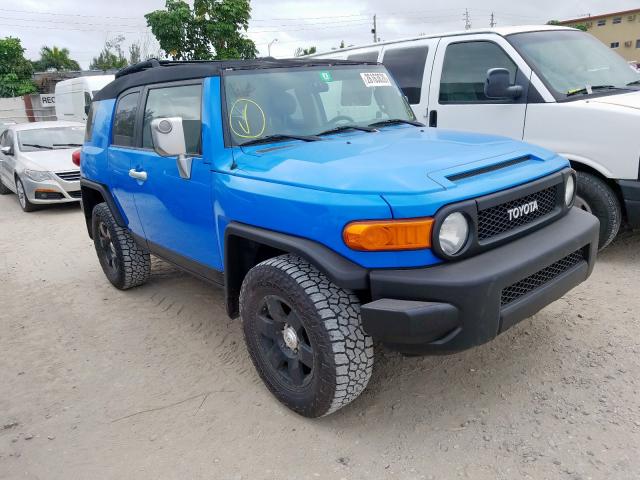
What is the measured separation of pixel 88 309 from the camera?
15.3 feet

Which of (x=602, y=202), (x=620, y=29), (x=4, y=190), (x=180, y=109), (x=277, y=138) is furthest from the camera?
(x=620, y=29)

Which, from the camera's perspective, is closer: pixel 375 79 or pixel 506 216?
pixel 506 216

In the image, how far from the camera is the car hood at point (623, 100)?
4277 millimetres

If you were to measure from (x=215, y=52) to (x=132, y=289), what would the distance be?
15.2 meters

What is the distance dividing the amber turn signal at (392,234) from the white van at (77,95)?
13.5 m

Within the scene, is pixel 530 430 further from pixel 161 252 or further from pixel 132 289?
pixel 132 289

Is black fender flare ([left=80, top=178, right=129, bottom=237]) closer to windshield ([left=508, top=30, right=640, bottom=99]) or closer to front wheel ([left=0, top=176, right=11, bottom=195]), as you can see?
windshield ([left=508, top=30, right=640, bottom=99])

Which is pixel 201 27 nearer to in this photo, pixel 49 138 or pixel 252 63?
pixel 49 138

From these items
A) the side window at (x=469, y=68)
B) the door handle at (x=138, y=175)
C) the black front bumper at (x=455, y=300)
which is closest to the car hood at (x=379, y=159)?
the black front bumper at (x=455, y=300)

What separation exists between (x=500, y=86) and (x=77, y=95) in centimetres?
1466

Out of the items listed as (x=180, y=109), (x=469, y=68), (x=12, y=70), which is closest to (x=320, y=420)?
(x=180, y=109)

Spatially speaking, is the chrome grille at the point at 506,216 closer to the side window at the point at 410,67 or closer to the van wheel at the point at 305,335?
the van wheel at the point at 305,335

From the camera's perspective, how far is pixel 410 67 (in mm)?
5672

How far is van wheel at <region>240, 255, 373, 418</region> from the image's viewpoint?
2.51 metres
